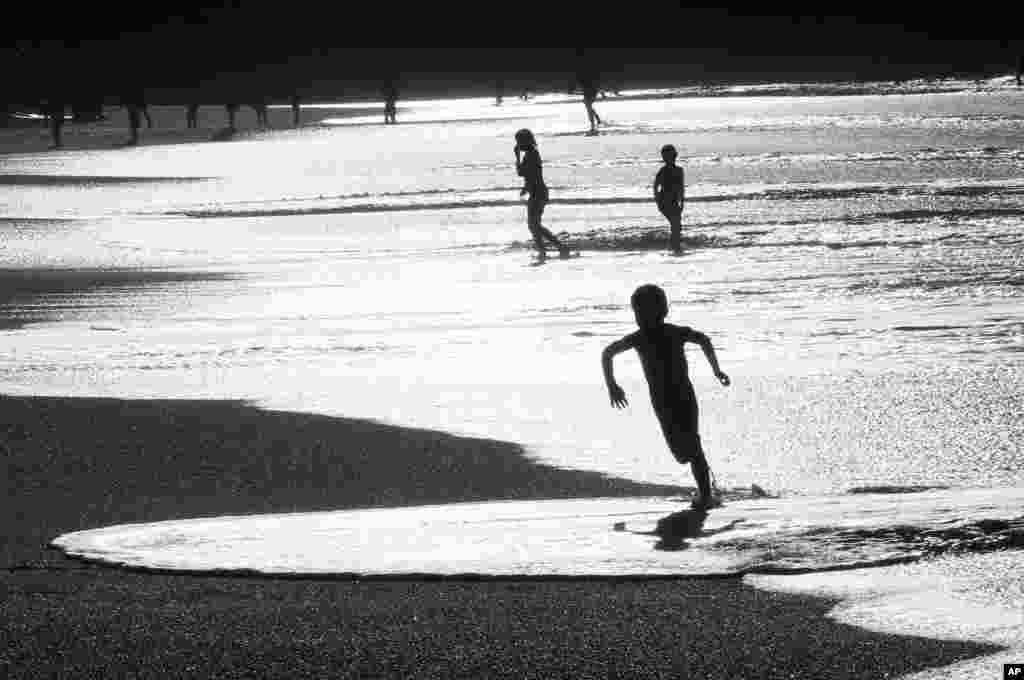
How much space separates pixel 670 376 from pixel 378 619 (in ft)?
7.53

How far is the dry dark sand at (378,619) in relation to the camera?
630cm

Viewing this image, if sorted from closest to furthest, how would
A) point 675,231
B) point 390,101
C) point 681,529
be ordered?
1. point 681,529
2. point 675,231
3. point 390,101

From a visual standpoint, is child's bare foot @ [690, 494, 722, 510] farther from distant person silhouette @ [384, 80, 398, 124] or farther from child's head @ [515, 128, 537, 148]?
distant person silhouette @ [384, 80, 398, 124]

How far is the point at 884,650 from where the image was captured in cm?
626

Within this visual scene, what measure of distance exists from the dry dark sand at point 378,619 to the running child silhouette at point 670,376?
2.46ft

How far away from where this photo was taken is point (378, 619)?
22.7 feet

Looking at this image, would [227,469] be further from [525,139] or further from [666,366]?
[525,139]

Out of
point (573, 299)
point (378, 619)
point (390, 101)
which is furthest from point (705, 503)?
point (390, 101)

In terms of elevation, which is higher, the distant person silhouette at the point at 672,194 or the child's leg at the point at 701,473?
the distant person silhouette at the point at 672,194

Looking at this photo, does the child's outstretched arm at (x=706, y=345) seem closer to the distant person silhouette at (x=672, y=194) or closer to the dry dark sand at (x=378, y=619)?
the dry dark sand at (x=378, y=619)

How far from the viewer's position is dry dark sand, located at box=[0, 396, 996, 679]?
20.7 ft

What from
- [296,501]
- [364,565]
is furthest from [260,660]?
[296,501]

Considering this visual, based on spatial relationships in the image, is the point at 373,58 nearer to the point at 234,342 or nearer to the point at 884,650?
the point at 234,342

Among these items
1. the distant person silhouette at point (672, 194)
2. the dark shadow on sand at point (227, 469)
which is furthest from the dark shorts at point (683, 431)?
the distant person silhouette at point (672, 194)
